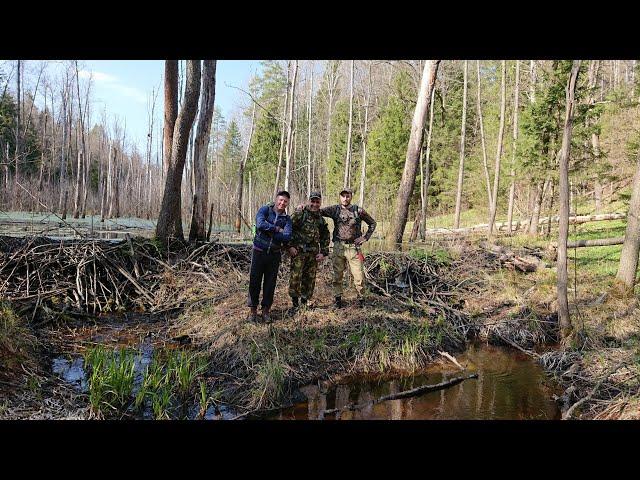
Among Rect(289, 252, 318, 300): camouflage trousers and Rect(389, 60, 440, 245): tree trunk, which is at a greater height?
Rect(389, 60, 440, 245): tree trunk

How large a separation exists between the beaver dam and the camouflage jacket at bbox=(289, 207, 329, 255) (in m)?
1.16

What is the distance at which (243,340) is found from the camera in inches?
249

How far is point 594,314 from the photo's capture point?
26.9 ft

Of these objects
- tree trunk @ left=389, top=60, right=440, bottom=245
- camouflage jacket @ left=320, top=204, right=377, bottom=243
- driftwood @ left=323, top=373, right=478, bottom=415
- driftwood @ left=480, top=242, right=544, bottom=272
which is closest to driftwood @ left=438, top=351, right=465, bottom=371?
driftwood @ left=323, top=373, right=478, bottom=415

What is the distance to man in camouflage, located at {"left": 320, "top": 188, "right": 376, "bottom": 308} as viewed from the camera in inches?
303

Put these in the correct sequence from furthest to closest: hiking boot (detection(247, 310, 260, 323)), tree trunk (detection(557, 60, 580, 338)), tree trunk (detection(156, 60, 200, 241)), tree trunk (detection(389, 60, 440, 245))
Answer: tree trunk (detection(389, 60, 440, 245)), tree trunk (detection(156, 60, 200, 241)), hiking boot (detection(247, 310, 260, 323)), tree trunk (detection(557, 60, 580, 338))

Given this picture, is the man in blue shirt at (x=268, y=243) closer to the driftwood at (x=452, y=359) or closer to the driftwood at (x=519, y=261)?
→ the driftwood at (x=452, y=359)

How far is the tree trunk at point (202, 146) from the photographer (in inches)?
433

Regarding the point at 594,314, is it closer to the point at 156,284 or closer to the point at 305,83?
the point at 156,284

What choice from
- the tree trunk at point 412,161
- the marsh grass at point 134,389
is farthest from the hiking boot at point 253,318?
the tree trunk at point 412,161

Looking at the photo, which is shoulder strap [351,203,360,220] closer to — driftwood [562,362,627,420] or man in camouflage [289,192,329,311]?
man in camouflage [289,192,329,311]

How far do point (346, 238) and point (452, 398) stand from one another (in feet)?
10.7
